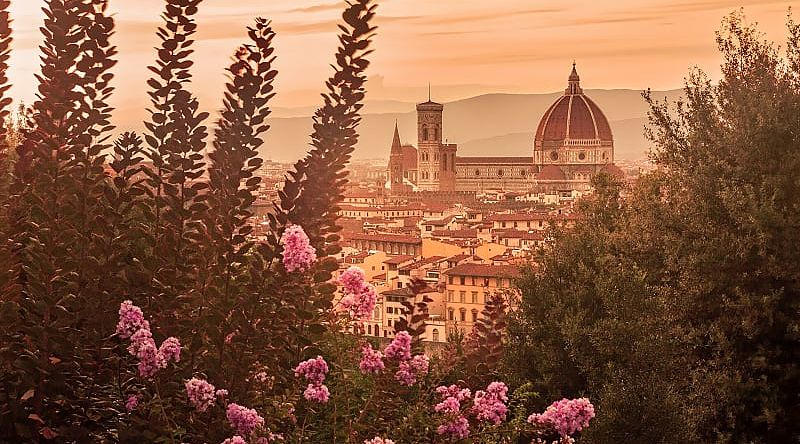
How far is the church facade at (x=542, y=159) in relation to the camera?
12656cm

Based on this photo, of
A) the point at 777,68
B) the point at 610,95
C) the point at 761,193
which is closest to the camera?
the point at 761,193

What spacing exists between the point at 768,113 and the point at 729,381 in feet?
7.93

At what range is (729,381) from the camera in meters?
8.09

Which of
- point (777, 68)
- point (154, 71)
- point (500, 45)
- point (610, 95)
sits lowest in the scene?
point (154, 71)

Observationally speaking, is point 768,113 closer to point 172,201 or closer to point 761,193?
point 761,193

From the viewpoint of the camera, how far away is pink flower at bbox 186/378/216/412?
274 cm

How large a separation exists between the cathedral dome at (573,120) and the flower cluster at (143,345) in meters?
127

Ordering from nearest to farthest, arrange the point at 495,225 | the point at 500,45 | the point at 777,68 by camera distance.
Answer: the point at 777,68, the point at 500,45, the point at 495,225

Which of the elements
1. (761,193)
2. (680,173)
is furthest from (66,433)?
(680,173)

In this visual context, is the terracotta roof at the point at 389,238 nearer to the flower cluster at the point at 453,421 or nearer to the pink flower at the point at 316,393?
the flower cluster at the point at 453,421

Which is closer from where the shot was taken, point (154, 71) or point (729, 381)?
point (154, 71)

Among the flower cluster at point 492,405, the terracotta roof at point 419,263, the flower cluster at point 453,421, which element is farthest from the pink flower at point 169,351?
the terracotta roof at point 419,263

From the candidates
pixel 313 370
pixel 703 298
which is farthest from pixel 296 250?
pixel 703 298

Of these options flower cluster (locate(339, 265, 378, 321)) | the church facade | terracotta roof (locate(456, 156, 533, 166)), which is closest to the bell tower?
the church facade
